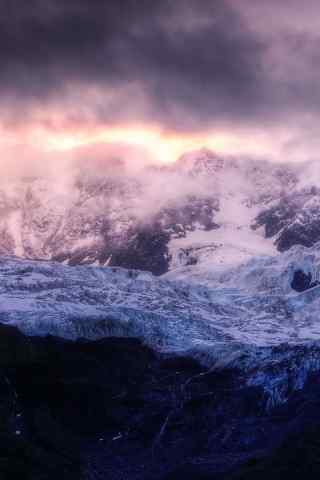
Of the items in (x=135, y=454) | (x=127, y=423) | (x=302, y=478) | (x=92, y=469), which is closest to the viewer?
(x=302, y=478)

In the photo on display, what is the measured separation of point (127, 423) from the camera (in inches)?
7539

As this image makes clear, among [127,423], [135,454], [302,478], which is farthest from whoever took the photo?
[127,423]

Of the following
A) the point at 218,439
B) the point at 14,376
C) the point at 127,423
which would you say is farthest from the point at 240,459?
the point at 14,376

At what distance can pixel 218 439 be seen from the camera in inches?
7283

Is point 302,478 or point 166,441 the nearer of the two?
point 302,478

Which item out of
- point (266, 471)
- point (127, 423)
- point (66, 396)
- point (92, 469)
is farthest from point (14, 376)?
point (266, 471)

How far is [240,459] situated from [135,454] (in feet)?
59.4

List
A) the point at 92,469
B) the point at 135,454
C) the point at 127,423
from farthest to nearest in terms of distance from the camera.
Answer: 1. the point at 127,423
2. the point at 135,454
3. the point at 92,469

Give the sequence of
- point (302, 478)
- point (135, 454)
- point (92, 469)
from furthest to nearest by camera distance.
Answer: point (135, 454) → point (92, 469) → point (302, 478)

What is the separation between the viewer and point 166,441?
7259 inches

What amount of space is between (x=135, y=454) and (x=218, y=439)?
16.1 m

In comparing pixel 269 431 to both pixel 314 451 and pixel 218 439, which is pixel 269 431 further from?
pixel 314 451

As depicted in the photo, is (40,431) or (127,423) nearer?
(40,431)

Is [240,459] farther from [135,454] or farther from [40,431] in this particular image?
[40,431]
